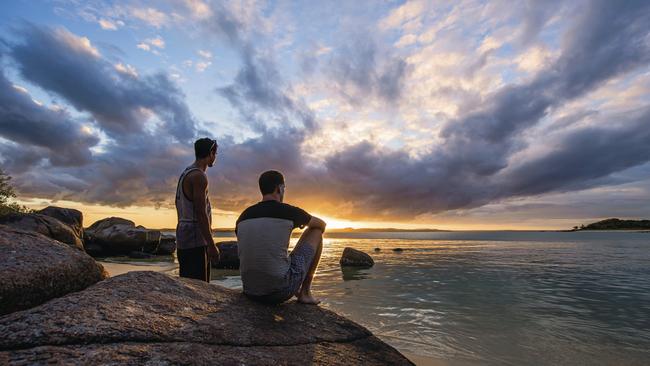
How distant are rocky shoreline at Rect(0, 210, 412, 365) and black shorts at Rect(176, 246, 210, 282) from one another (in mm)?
608

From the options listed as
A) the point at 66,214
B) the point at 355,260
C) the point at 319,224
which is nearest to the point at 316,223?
the point at 319,224

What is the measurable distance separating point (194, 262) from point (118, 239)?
88.2ft

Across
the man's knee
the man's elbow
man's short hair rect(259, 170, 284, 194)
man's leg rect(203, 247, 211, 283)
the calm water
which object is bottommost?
the calm water

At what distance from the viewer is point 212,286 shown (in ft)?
15.8

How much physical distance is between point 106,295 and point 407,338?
20.3ft

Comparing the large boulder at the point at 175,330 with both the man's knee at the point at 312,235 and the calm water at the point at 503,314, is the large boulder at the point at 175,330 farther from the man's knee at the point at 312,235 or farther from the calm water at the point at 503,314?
the calm water at the point at 503,314

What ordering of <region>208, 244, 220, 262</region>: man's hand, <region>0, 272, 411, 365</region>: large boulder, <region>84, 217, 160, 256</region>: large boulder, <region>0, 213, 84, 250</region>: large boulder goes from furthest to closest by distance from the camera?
<region>84, 217, 160, 256</region>: large boulder → <region>0, 213, 84, 250</region>: large boulder → <region>208, 244, 220, 262</region>: man's hand → <region>0, 272, 411, 365</region>: large boulder

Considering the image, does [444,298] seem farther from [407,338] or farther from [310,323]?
[310,323]

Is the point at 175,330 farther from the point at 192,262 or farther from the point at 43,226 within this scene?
the point at 43,226

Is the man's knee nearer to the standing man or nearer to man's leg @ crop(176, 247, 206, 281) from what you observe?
the standing man

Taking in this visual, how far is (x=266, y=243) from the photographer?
4297 mm

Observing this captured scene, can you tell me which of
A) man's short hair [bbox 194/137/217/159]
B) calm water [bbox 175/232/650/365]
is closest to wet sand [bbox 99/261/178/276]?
calm water [bbox 175/232/650/365]

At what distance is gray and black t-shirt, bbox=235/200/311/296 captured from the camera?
430cm

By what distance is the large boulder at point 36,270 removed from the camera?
150 inches
